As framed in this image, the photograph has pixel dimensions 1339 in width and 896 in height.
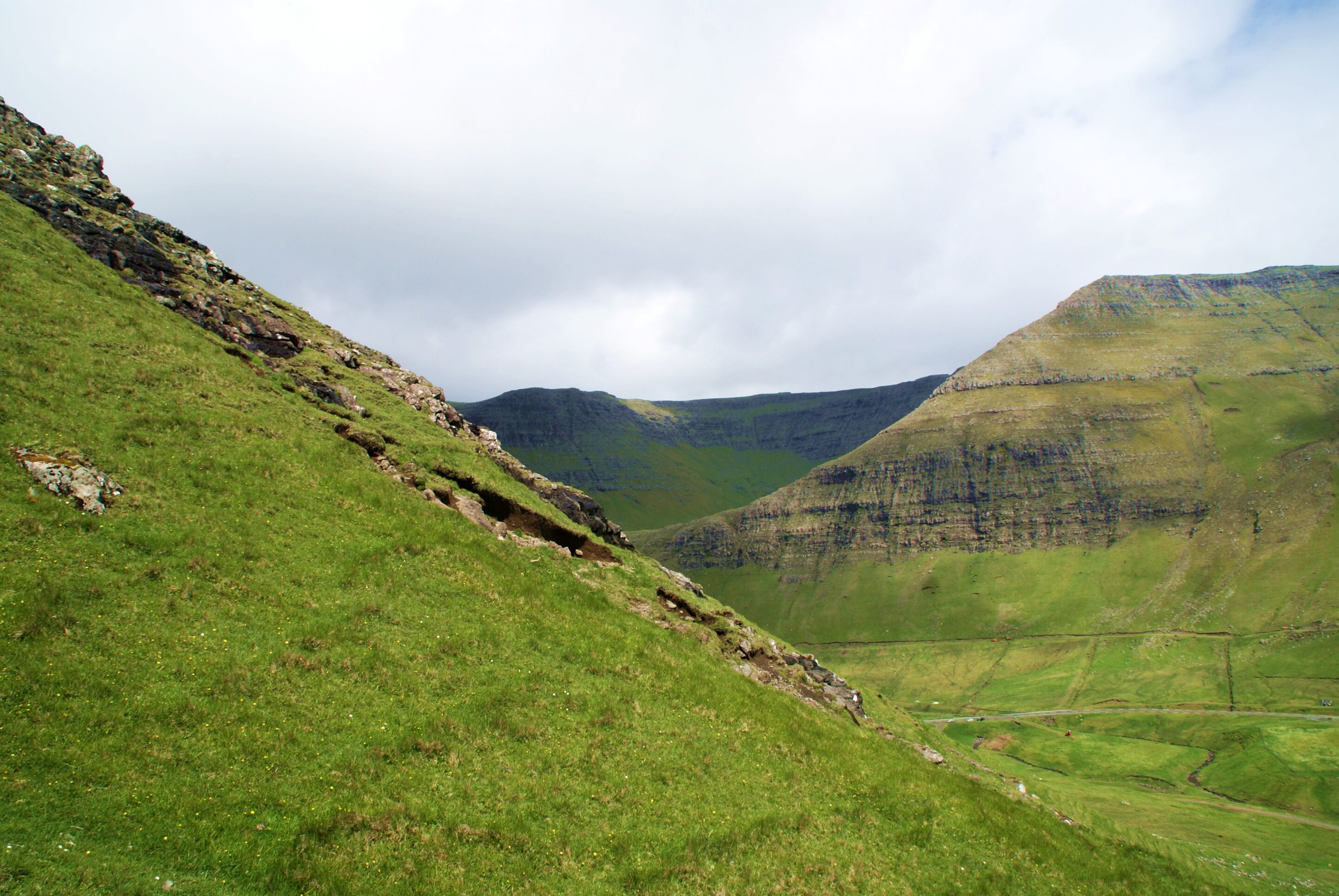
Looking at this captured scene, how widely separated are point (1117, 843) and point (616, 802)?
29974 millimetres

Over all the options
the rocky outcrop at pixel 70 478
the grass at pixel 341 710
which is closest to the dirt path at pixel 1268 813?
the grass at pixel 341 710

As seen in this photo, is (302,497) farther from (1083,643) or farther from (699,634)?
(1083,643)

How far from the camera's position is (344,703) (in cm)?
1859

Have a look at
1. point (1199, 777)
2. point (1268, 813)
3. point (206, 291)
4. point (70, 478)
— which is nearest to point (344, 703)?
point (70, 478)

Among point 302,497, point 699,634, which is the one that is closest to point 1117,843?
point 699,634

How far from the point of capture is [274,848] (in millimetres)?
13703

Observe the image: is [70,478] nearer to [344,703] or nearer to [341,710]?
[344,703]

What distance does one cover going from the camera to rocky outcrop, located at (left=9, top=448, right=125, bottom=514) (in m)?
20.5

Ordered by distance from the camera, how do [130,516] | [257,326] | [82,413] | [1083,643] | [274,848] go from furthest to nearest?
[1083,643], [257,326], [82,413], [130,516], [274,848]

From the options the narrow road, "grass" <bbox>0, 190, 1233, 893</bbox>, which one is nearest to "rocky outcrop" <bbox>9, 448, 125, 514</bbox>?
"grass" <bbox>0, 190, 1233, 893</bbox>

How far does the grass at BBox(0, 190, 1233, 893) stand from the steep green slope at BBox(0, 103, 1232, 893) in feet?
0.28

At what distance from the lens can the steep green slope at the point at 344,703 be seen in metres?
14.0

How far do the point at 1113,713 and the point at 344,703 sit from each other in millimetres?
151813

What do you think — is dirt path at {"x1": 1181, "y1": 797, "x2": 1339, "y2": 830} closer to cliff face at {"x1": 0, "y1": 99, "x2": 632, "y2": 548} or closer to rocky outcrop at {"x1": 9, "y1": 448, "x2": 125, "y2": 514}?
cliff face at {"x1": 0, "y1": 99, "x2": 632, "y2": 548}
